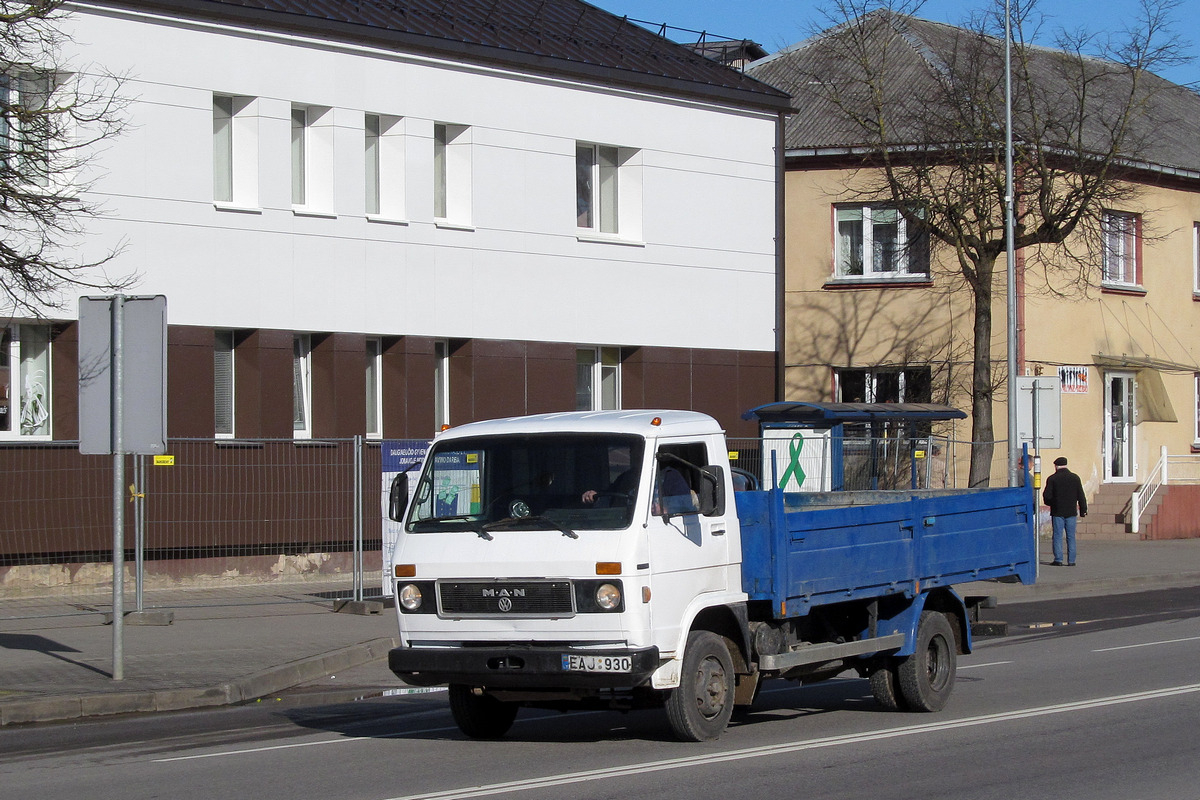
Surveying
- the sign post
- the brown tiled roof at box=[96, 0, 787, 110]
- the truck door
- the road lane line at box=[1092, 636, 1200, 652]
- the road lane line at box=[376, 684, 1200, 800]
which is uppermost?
the brown tiled roof at box=[96, 0, 787, 110]

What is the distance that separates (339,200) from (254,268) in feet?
5.91

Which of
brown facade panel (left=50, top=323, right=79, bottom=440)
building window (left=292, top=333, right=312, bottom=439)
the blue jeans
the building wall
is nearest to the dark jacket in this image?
the blue jeans

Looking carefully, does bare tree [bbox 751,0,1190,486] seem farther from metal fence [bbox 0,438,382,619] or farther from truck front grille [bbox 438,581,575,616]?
truck front grille [bbox 438,581,575,616]

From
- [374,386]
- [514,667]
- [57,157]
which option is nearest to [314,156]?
[374,386]

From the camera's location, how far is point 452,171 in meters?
25.0

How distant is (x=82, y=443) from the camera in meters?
12.9

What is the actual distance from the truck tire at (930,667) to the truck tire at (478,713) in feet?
9.51

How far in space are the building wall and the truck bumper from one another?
78.3 feet

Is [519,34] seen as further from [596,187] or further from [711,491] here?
[711,491]

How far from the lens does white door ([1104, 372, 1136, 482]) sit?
34.6 metres

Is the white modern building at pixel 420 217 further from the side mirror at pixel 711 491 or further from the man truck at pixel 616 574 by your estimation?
the side mirror at pixel 711 491

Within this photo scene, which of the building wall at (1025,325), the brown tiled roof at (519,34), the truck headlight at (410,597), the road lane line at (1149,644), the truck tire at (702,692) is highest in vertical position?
the brown tiled roof at (519,34)

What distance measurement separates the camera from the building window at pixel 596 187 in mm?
26812

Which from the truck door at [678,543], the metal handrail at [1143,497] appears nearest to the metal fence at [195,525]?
the truck door at [678,543]
